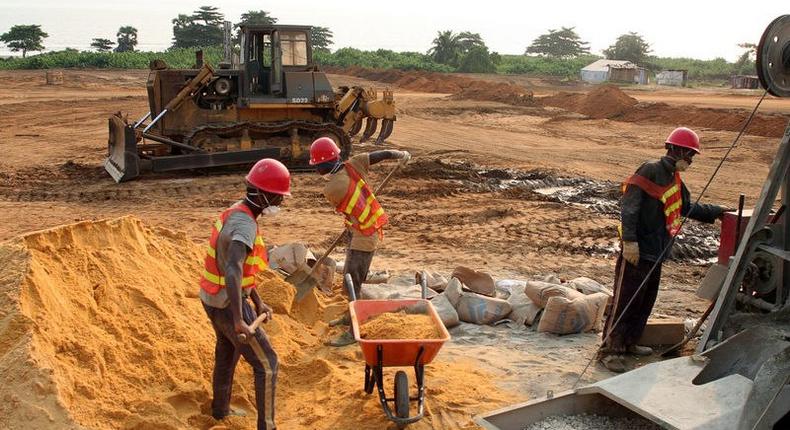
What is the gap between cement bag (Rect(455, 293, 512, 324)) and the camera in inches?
306

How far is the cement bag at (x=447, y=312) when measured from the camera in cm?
756

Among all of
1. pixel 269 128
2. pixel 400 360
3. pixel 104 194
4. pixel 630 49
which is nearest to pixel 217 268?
pixel 400 360

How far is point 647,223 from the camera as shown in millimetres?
6574

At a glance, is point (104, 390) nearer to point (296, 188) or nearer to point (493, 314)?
point (493, 314)

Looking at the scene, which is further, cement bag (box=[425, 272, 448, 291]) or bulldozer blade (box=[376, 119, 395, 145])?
bulldozer blade (box=[376, 119, 395, 145])

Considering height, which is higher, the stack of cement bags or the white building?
the white building

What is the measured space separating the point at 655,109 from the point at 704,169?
34.2 feet

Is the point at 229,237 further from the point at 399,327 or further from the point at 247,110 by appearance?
the point at 247,110

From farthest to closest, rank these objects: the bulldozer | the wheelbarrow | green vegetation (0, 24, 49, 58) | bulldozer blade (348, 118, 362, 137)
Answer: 1. green vegetation (0, 24, 49, 58)
2. bulldozer blade (348, 118, 362, 137)
3. the bulldozer
4. the wheelbarrow

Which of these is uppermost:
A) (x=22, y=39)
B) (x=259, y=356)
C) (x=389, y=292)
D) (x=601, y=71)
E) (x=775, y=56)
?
(x=22, y=39)

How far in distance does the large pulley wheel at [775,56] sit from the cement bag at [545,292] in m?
3.25

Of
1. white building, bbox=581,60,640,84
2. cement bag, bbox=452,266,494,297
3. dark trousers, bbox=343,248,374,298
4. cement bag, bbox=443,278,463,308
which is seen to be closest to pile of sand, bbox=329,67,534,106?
white building, bbox=581,60,640,84

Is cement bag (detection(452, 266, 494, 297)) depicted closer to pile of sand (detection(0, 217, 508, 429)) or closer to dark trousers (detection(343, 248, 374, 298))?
dark trousers (detection(343, 248, 374, 298))

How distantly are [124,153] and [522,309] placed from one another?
9638 millimetres
